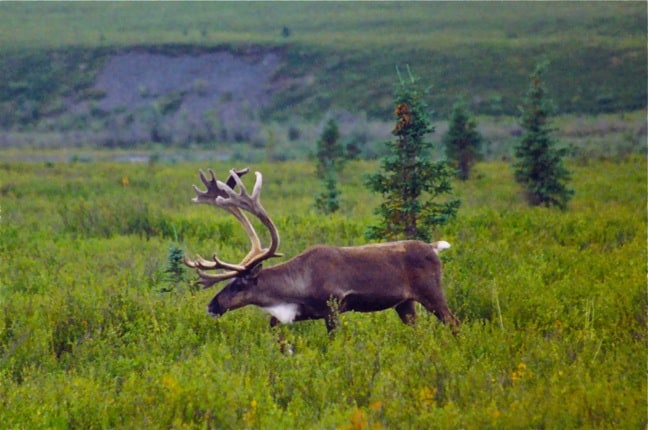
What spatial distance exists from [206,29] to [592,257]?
3040 inches

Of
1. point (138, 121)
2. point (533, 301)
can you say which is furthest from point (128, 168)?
point (138, 121)

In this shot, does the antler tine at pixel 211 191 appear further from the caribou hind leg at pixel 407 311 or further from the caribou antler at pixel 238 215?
the caribou hind leg at pixel 407 311

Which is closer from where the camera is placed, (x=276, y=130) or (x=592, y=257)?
(x=592, y=257)

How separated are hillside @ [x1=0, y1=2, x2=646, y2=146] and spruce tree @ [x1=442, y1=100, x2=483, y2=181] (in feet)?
87.7

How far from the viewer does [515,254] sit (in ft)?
39.4

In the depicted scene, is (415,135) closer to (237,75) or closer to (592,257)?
(592,257)

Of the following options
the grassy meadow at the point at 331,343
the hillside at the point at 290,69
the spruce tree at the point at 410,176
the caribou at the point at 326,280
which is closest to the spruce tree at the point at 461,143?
the grassy meadow at the point at 331,343

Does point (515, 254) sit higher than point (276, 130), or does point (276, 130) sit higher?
A: point (515, 254)

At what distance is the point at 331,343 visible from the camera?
7.93 m

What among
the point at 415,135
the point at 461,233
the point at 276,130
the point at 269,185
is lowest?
the point at 276,130

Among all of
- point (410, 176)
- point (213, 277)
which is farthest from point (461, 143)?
point (213, 277)

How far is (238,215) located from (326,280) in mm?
1306

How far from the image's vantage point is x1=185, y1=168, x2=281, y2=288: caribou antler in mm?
8312

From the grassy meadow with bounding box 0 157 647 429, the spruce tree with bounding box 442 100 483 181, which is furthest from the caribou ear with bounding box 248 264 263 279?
the spruce tree with bounding box 442 100 483 181
